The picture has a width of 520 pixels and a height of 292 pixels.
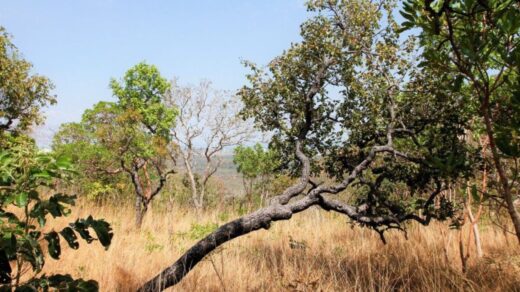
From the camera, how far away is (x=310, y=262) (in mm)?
5230

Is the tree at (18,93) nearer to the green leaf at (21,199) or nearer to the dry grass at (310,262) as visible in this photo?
the dry grass at (310,262)

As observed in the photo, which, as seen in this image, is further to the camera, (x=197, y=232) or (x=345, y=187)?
(x=197, y=232)

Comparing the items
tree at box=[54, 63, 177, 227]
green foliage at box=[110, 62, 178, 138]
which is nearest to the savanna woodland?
tree at box=[54, 63, 177, 227]

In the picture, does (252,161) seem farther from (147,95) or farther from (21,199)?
(21,199)

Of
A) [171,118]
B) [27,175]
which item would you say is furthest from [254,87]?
[171,118]

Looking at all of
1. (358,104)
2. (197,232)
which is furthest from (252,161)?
(358,104)

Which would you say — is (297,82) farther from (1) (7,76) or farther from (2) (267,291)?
(1) (7,76)

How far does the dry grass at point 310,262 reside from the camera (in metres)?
3.88

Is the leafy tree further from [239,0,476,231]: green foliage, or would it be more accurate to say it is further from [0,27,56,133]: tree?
[0,27,56,133]: tree

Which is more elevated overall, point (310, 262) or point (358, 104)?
point (358, 104)

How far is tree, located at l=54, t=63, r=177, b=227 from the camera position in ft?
38.8

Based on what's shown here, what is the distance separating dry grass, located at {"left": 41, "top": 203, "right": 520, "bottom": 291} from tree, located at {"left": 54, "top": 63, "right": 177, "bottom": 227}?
11.8ft

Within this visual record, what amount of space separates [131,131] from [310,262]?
26.9 feet

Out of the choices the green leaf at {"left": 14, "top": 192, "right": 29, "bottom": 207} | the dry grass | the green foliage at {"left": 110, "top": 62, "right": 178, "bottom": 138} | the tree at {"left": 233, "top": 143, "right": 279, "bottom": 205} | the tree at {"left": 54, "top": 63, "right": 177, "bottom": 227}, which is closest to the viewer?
the green leaf at {"left": 14, "top": 192, "right": 29, "bottom": 207}
